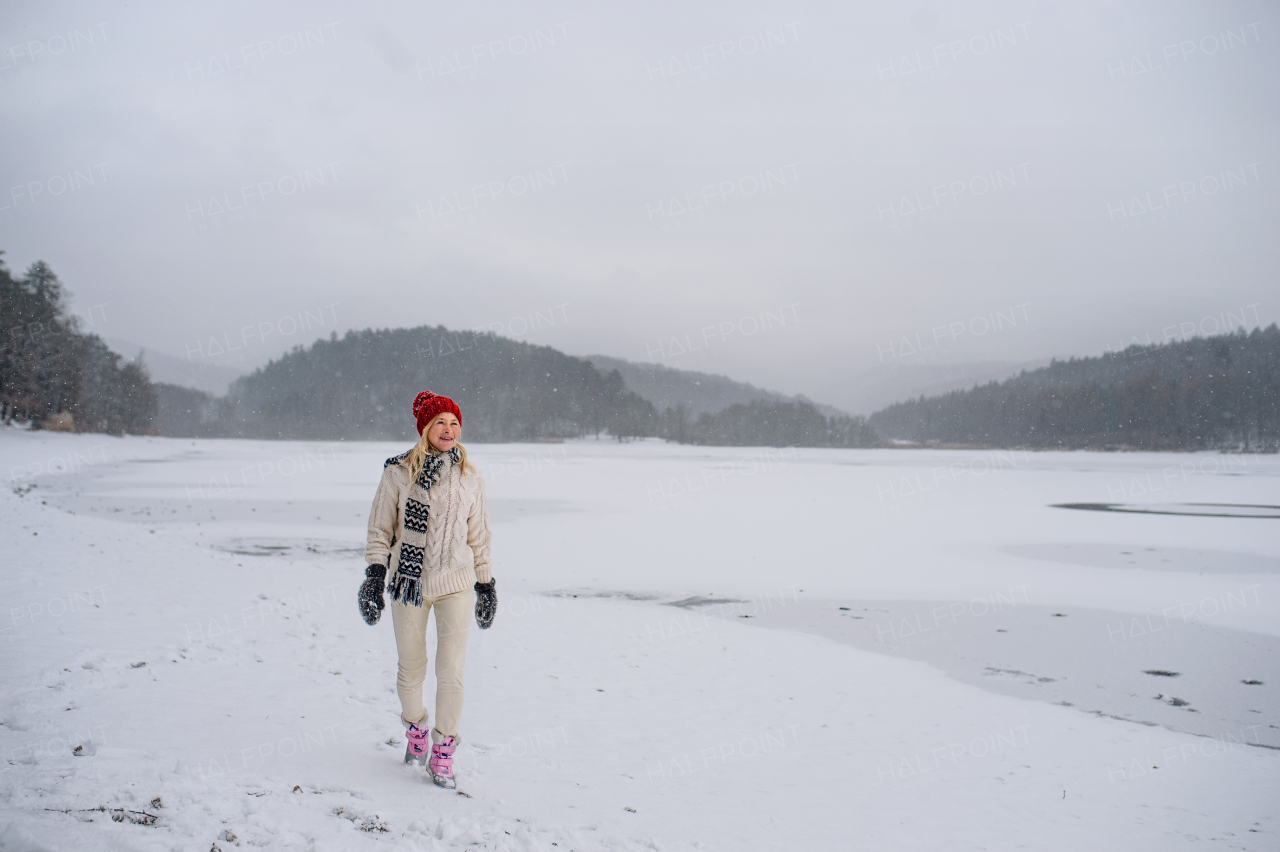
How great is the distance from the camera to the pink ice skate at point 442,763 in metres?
3.69

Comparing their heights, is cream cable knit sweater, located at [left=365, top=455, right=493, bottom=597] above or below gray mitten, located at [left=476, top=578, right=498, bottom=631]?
above

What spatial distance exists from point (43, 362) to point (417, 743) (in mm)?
58525

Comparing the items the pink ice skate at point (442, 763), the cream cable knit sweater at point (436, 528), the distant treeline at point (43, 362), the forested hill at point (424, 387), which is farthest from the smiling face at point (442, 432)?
the forested hill at point (424, 387)

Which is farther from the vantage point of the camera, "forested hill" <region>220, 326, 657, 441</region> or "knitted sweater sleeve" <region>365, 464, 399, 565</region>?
"forested hill" <region>220, 326, 657, 441</region>

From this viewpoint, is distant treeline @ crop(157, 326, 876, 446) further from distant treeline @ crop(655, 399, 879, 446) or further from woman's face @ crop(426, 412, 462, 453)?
woman's face @ crop(426, 412, 462, 453)

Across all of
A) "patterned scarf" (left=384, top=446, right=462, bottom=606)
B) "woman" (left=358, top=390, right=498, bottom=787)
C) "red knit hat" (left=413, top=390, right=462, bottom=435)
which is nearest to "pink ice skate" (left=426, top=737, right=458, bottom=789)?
"woman" (left=358, top=390, right=498, bottom=787)

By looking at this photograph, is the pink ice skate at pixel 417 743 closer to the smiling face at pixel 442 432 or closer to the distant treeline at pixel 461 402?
the smiling face at pixel 442 432

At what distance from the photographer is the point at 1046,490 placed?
28641 millimetres

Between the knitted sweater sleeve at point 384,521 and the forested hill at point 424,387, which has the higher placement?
the forested hill at point 424,387

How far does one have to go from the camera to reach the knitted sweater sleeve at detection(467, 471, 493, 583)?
385cm

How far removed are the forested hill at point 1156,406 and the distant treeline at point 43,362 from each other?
11081 cm

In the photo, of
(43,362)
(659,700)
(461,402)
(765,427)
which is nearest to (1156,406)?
(765,427)

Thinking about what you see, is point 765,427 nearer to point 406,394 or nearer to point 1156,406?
point 1156,406

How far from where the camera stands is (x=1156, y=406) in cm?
9969
